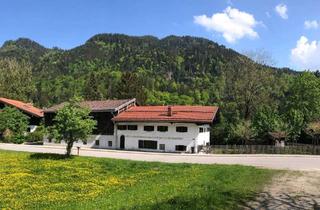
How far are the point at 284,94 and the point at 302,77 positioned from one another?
47.7ft

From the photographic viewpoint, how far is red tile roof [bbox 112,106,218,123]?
6130 cm

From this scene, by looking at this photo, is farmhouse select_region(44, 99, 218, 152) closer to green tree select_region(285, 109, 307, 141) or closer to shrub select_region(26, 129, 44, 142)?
shrub select_region(26, 129, 44, 142)

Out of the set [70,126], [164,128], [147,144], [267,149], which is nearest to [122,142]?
[147,144]

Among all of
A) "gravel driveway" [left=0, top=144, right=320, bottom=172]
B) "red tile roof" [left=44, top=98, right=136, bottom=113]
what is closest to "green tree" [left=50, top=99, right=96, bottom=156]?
"gravel driveway" [left=0, top=144, right=320, bottom=172]

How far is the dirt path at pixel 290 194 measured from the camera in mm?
19289

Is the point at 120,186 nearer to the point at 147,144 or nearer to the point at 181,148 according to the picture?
the point at 181,148

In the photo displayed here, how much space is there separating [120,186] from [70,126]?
2261 centimetres

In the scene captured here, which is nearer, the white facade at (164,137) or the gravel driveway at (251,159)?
the gravel driveway at (251,159)

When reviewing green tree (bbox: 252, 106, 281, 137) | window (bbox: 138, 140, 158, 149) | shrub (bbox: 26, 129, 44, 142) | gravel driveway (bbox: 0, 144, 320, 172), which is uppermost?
green tree (bbox: 252, 106, 281, 137)

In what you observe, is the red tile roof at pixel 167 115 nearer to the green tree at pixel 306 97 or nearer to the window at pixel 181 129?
the window at pixel 181 129

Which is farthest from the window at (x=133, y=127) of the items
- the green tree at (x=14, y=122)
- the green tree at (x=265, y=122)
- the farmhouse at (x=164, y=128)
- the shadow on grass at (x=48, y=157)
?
the green tree at (x=14, y=122)

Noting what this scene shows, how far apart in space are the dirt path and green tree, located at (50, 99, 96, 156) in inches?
987

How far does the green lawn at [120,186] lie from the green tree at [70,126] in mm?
7981

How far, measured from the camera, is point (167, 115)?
6381cm
